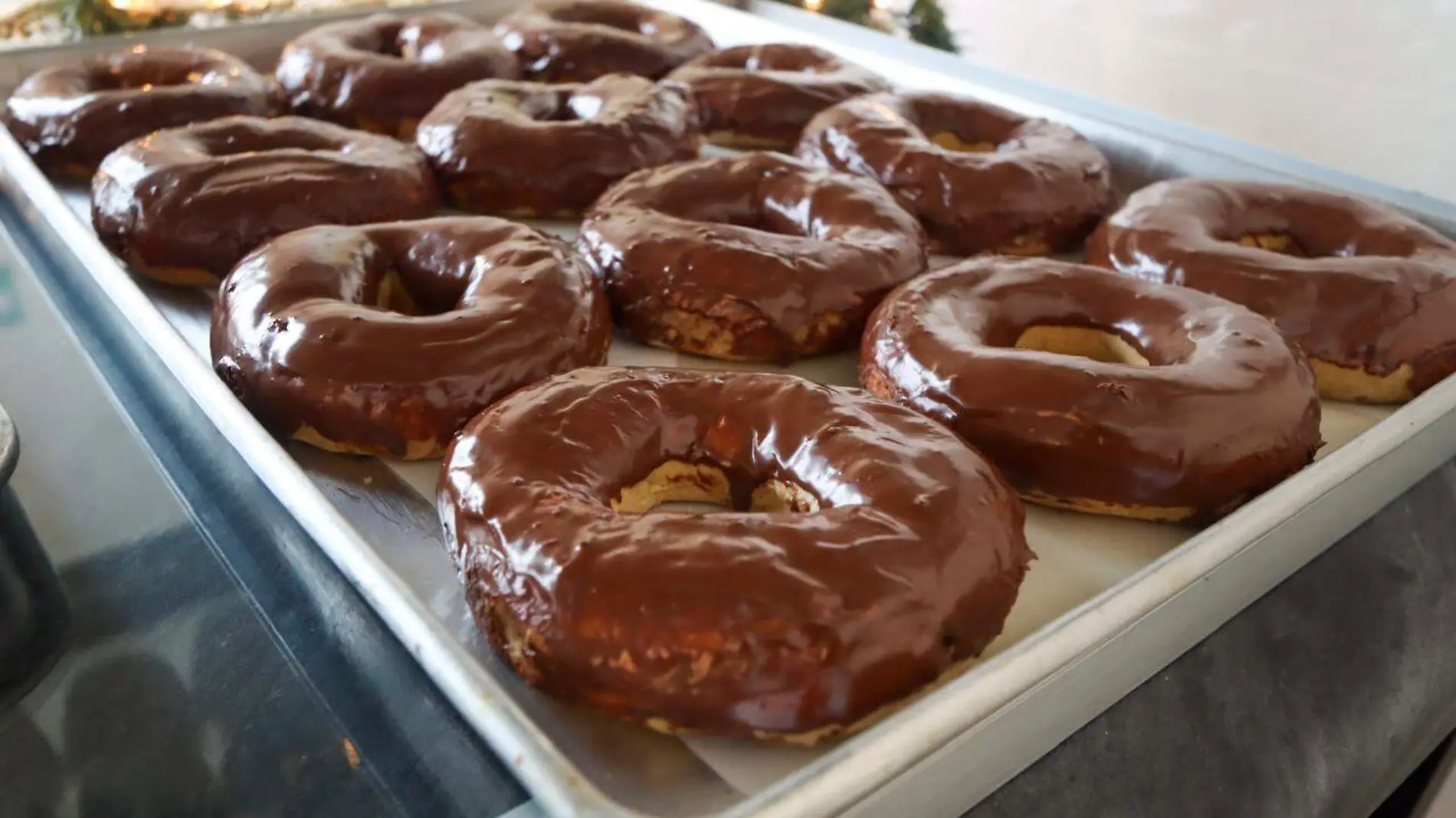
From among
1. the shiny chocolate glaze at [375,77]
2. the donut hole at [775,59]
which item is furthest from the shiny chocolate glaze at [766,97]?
the shiny chocolate glaze at [375,77]

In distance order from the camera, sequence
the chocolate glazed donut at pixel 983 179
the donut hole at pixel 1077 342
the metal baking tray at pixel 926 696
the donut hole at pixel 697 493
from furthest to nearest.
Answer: the chocolate glazed donut at pixel 983 179
the donut hole at pixel 1077 342
the donut hole at pixel 697 493
the metal baking tray at pixel 926 696

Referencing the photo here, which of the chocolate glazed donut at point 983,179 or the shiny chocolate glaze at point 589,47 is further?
the shiny chocolate glaze at point 589,47

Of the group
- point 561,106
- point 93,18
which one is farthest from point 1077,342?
point 93,18

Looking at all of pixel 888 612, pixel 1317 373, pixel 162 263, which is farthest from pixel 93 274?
pixel 1317 373

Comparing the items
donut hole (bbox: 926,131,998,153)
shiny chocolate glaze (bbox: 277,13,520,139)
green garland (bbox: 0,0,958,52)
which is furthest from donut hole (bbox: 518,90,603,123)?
green garland (bbox: 0,0,958,52)

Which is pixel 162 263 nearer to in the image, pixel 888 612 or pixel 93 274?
pixel 93 274

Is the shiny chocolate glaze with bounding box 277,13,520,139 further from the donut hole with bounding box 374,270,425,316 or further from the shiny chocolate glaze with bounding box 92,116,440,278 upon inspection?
the donut hole with bounding box 374,270,425,316

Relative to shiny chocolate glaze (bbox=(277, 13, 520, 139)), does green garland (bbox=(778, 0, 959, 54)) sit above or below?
above

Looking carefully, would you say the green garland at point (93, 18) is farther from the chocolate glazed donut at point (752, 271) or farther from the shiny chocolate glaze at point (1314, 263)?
the shiny chocolate glaze at point (1314, 263)
